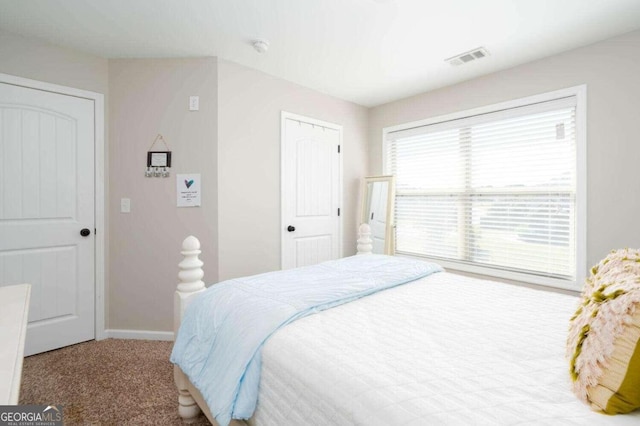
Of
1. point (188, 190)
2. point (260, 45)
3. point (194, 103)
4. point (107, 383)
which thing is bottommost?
point (107, 383)

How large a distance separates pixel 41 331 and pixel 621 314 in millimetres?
3471

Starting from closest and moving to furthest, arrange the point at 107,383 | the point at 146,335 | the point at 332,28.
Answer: the point at 107,383 → the point at 332,28 → the point at 146,335

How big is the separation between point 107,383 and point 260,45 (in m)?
2.66

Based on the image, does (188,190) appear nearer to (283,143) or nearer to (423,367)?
(283,143)

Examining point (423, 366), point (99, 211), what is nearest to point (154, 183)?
point (99, 211)

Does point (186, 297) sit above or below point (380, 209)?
below

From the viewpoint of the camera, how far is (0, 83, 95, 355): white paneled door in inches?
93.4

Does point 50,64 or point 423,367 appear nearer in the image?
point 423,367

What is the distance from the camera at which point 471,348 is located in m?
1.05

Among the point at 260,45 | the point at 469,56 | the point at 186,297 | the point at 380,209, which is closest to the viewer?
the point at 186,297

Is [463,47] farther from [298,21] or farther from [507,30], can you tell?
[298,21]

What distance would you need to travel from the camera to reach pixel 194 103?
9.09 ft

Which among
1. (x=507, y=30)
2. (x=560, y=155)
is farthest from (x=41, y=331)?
(x=560, y=155)

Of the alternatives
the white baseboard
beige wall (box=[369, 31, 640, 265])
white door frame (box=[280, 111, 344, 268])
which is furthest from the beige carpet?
beige wall (box=[369, 31, 640, 265])
